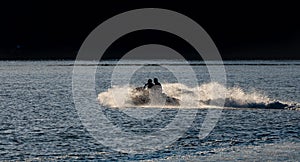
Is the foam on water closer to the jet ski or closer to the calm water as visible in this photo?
the jet ski

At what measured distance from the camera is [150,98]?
173 feet

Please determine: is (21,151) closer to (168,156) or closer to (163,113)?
(168,156)

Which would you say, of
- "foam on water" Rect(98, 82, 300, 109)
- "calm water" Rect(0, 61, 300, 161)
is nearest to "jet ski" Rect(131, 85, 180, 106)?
"foam on water" Rect(98, 82, 300, 109)

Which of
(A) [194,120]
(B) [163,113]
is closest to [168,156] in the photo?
(A) [194,120]

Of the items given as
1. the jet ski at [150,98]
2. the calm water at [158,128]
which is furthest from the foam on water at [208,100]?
the calm water at [158,128]

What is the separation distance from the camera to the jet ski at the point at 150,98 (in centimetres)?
5212

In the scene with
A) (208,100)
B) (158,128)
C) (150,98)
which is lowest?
(158,128)

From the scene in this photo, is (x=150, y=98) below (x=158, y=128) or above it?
above

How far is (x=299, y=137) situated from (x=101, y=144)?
34.5 ft

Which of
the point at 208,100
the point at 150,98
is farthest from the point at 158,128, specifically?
the point at 208,100

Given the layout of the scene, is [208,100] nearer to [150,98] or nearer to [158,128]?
[150,98]

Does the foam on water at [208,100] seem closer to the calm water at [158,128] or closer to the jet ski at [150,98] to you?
the jet ski at [150,98]

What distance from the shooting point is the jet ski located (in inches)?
2052

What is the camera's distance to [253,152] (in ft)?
102
